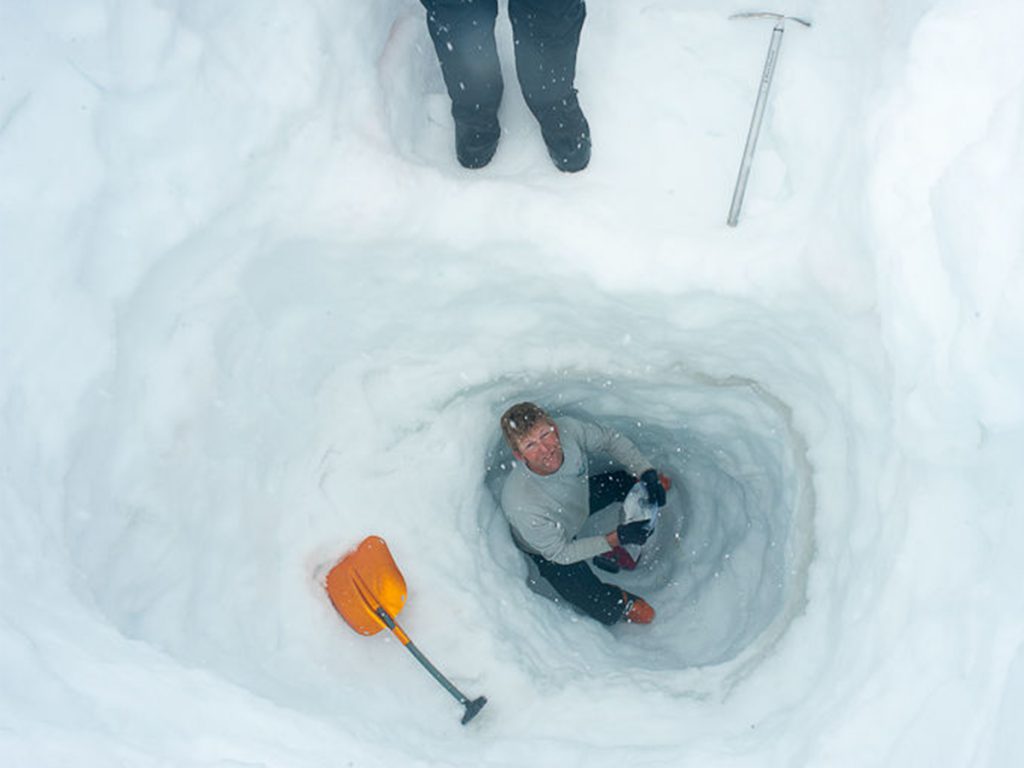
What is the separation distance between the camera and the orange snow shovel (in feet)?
12.1

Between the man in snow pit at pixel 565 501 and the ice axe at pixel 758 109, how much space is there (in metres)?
1.33

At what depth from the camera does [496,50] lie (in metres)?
3.57

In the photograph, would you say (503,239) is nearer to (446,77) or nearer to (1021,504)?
(446,77)

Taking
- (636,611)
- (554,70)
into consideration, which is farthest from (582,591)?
(554,70)

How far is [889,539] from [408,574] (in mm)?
2199

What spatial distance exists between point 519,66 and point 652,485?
2.32 meters

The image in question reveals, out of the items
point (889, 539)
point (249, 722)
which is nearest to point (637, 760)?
point (889, 539)

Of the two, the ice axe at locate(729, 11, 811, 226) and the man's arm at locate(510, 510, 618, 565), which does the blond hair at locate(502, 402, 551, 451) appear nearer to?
the man's arm at locate(510, 510, 618, 565)

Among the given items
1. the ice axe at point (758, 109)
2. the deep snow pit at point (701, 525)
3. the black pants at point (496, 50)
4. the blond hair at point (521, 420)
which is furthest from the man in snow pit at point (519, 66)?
the deep snow pit at point (701, 525)

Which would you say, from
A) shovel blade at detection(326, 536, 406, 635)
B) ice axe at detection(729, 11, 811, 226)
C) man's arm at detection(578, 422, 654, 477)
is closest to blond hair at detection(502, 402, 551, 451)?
man's arm at detection(578, 422, 654, 477)

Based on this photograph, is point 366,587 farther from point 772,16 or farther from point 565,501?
point 772,16

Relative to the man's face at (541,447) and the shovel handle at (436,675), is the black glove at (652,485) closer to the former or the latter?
the man's face at (541,447)

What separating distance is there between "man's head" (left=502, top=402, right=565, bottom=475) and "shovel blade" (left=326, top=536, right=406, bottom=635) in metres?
0.83

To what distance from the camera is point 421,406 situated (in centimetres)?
425
